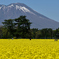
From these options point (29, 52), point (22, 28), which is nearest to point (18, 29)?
point (22, 28)

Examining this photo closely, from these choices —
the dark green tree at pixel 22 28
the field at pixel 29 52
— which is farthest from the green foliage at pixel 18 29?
the field at pixel 29 52

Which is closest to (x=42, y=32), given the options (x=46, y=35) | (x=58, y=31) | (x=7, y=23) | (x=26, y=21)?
(x=46, y=35)

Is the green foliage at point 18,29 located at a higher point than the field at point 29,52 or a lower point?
higher

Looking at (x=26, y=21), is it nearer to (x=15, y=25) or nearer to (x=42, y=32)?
(x=15, y=25)

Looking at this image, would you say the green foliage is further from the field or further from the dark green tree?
the field

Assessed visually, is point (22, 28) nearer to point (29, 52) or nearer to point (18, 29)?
point (18, 29)

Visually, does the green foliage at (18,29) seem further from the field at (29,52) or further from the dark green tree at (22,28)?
the field at (29,52)

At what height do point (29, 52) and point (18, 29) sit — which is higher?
point (18, 29)

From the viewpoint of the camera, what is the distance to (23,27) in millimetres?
86125

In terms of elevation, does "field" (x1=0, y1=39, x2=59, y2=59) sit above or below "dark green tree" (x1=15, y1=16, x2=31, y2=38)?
below

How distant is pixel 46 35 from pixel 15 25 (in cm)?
2539

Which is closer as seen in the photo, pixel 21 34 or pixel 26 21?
pixel 21 34

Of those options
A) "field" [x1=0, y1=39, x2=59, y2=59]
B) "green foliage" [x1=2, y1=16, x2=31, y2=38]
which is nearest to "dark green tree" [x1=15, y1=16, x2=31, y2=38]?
"green foliage" [x1=2, y1=16, x2=31, y2=38]

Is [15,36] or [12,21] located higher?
[12,21]
